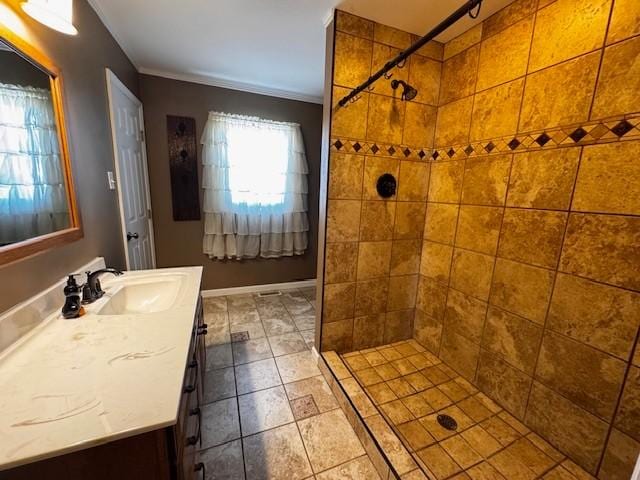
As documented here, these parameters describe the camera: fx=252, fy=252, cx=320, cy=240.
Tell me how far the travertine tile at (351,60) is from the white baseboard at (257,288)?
2365mm

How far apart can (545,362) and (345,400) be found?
3.41 feet

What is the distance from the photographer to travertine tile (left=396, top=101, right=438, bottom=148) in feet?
5.58

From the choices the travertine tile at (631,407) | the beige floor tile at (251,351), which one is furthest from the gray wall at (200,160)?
the travertine tile at (631,407)

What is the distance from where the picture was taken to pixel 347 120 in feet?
5.10

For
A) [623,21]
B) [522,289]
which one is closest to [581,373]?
[522,289]

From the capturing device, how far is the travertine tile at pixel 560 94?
3.47 ft

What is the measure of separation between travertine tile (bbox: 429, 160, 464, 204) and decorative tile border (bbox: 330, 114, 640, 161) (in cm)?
6

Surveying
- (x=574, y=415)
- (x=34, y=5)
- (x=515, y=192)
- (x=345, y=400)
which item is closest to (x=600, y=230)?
(x=515, y=192)

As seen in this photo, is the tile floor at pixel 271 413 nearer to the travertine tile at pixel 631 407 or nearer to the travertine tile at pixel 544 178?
the travertine tile at pixel 631 407

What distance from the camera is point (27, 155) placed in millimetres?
931

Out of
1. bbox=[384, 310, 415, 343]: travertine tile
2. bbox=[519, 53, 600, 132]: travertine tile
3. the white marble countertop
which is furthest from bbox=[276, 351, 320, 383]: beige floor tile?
bbox=[519, 53, 600, 132]: travertine tile

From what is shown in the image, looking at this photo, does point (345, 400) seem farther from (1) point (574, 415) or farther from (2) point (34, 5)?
(2) point (34, 5)

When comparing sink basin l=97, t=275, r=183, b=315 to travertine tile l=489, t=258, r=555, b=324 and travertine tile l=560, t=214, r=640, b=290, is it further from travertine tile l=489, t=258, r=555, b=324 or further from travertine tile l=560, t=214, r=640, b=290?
travertine tile l=560, t=214, r=640, b=290

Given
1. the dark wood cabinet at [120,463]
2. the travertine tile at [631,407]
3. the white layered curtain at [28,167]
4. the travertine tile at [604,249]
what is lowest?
the travertine tile at [631,407]
